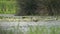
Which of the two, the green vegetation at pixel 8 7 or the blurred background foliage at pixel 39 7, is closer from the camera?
the blurred background foliage at pixel 39 7

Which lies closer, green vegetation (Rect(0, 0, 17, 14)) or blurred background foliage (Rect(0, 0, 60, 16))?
blurred background foliage (Rect(0, 0, 60, 16))

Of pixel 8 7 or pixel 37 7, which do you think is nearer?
pixel 37 7

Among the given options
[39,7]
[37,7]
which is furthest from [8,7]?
[39,7]

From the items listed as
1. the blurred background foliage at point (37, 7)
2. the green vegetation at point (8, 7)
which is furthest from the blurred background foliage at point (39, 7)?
the green vegetation at point (8, 7)

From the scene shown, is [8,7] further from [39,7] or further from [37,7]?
[39,7]

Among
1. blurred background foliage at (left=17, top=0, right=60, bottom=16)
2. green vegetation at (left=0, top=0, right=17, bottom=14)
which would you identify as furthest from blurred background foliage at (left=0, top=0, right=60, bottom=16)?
green vegetation at (left=0, top=0, right=17, bottom=14)

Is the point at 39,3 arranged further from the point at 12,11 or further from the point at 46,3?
the point at 12,11

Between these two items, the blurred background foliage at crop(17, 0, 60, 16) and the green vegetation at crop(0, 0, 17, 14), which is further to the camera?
the green vegetation at crop(0, 0, 17, 14)

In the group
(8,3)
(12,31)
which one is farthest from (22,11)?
(12,31)

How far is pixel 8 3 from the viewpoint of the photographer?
12.2 metres

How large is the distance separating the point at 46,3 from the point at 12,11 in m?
2.26

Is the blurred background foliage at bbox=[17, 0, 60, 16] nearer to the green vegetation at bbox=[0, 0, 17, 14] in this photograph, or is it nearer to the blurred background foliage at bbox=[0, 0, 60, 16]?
the blurred background foliage at bbox=[0, 0, 60, 16]

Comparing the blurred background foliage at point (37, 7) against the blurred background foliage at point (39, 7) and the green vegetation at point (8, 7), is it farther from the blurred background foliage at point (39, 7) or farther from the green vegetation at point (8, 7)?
the green vegetation at point (8, 7)

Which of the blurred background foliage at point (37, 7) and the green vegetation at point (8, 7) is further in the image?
the green vegetation at point (8, 7)
